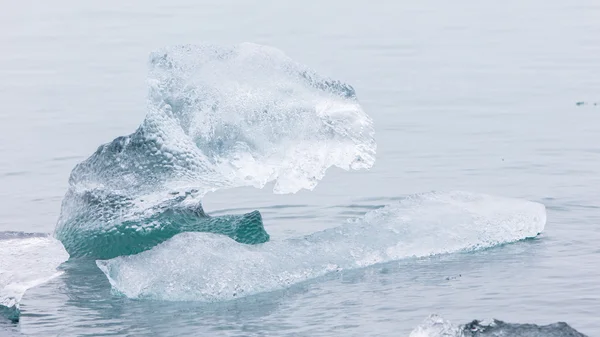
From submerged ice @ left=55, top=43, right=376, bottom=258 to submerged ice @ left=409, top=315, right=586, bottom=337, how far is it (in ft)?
8.84

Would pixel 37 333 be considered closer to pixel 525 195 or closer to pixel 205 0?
pixel 525 195

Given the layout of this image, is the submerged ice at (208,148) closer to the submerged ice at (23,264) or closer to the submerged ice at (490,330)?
the submerged ice at (23,264)

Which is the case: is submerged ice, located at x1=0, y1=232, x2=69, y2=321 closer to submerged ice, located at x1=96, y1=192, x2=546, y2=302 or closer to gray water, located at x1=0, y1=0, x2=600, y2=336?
gray water, located at x1=0, y1=0, x2=600, y2=336

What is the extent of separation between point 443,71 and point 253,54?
9677 millimetres

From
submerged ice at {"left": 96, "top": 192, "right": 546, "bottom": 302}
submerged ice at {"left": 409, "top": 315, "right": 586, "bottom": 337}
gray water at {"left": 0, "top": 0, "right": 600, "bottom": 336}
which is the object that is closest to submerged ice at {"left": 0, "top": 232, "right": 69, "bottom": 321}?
gray water at {"left": 0, "top": 0, "right": 600, "bottom": 336}

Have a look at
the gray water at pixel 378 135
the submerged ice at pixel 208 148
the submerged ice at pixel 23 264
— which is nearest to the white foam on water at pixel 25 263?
the submerged ice at pixel 23 264

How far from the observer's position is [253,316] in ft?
26.3

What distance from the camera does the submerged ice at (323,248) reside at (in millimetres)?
8547

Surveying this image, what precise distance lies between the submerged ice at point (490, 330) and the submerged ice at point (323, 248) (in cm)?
197

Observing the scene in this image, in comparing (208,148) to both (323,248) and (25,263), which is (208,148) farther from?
(25,263)

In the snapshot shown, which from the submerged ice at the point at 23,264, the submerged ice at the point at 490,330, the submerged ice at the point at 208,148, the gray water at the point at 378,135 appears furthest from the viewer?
the submerged ice at the point at 208,148

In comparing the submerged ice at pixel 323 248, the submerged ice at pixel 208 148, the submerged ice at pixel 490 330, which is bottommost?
the submerged ice at pixel 490 330

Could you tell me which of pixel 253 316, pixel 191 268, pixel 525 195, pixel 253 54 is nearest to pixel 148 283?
pixel 191 268

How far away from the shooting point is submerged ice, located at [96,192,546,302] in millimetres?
8547
